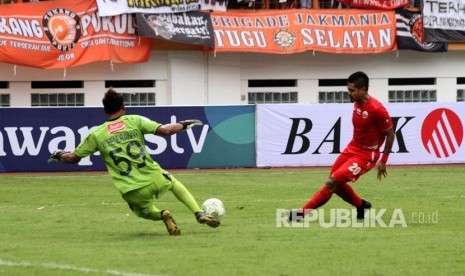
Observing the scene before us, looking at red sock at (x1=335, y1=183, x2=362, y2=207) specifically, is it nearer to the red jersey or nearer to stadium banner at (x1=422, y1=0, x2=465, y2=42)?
the red jersey

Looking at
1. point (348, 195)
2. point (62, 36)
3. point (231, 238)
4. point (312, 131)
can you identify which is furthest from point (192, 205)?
point (62, 36)

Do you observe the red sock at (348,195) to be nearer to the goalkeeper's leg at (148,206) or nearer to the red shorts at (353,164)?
the red shorts at (353,164)

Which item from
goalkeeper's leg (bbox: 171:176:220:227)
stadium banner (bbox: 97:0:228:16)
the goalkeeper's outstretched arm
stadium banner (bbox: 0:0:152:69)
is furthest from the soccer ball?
stadium banner (bbox: 97:0:228:16)

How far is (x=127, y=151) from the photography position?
12.9 metres

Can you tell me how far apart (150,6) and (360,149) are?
69.6 ft

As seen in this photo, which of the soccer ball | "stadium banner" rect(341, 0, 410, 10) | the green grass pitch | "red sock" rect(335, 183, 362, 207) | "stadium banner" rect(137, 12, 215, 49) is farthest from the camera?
"stadium banner" rect(341, 0, 410, 10)

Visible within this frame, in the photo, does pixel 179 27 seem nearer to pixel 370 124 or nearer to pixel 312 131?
pixel 312 131

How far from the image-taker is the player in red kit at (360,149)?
1435 cm

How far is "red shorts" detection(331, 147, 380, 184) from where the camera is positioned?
566 inches

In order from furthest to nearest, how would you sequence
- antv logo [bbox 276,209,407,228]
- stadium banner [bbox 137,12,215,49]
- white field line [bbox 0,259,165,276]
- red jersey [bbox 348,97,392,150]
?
1. stadium banner [bbox 137,12,215,49]
2. red jersey [bbox 348,97,392,150]
3. antv logo [bbox 276,209,407,228]
4. white field line [bbox 0,259,165,276]

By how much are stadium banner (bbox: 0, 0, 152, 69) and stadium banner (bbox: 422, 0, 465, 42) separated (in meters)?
9.65

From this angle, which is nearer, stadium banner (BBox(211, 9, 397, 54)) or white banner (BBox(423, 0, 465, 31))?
stadium banner (BBox(211, 9, 397, 54))

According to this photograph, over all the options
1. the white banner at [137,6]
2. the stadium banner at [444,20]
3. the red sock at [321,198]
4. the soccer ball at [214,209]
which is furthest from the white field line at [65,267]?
the stadium banner at [444,20]

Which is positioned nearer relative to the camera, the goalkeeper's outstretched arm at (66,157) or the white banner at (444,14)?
the goalkeeper's outstretched arm at (66,157)
